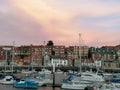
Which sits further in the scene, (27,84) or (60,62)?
(60,62)

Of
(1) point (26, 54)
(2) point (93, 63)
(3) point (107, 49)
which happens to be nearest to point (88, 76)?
(2) point (93, 63)

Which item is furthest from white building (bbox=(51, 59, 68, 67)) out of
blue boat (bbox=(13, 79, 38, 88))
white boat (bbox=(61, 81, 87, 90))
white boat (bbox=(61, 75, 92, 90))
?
white boat (bbox=(61, 81, 87, 90))

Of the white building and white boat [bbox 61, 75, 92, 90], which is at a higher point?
the white building

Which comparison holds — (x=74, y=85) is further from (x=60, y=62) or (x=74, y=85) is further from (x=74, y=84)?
(x=60, y=62)

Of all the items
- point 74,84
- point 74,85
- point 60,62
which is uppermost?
point 60,62

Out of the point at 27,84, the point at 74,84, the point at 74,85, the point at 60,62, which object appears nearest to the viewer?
the point at 74,85

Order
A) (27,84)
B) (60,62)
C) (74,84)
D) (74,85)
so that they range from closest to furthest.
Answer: (74,85) < (74,84) < (27,84) < (60,62)

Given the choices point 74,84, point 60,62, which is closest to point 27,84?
point 74,84

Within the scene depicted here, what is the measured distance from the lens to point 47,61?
118m

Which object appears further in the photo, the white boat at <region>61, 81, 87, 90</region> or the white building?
the white building

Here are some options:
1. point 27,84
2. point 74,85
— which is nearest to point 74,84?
point 74,85

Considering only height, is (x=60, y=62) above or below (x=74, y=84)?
above

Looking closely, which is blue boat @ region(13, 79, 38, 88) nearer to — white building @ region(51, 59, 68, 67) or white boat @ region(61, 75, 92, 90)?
white boat @ region(61, 75, 92, 90)

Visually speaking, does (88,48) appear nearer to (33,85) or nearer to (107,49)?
(107,49)
